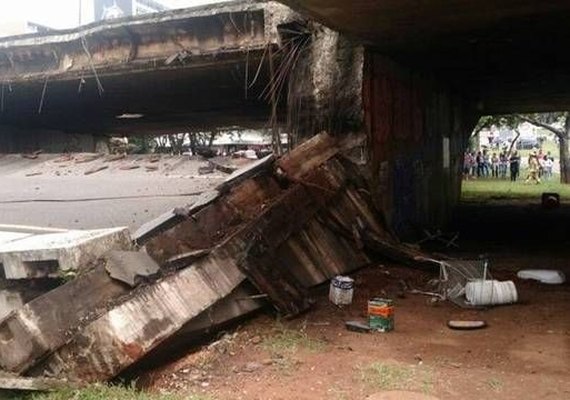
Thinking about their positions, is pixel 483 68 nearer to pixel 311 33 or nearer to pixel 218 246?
pixel 311 33

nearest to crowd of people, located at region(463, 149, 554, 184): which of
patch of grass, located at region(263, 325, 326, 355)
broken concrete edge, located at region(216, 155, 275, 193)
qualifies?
broken concrete edge, located at region(216, 155, 275, 193)

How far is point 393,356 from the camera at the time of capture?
548 centimetres

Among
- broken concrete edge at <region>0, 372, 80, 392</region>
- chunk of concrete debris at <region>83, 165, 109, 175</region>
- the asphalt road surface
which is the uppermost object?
chunk of concrete debris at <region>83, 165, 109, 175</region>

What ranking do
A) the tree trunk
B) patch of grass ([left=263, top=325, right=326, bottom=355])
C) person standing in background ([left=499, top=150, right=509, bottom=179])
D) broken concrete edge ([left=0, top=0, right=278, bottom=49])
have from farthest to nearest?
1. person standing in background ([left=499, top=150, right=509, bottom=179])
2. the tree trunk
3. broken concrete edge ([left=0, top=0, right=278, bottom=49])
4. patch of grass ([left=263, top=325, right=326, bottom=355])

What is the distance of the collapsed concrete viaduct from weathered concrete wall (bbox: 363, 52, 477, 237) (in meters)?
0.03

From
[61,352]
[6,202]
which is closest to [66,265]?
[61,352]

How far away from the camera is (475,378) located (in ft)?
16.1

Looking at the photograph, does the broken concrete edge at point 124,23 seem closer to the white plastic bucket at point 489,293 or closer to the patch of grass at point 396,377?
the white plastic bucket at point 489,293

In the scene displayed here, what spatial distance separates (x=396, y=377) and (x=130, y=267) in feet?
8.13

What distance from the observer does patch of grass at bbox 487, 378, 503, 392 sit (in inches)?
184

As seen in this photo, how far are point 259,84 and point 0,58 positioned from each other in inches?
192

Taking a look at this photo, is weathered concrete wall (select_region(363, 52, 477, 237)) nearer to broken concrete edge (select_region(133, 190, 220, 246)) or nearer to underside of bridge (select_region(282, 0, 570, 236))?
underside of bridge (select_region(282, 0, 570, 236))

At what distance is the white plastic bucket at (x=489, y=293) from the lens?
6.92 meters

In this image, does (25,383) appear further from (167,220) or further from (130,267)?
(167,220)
